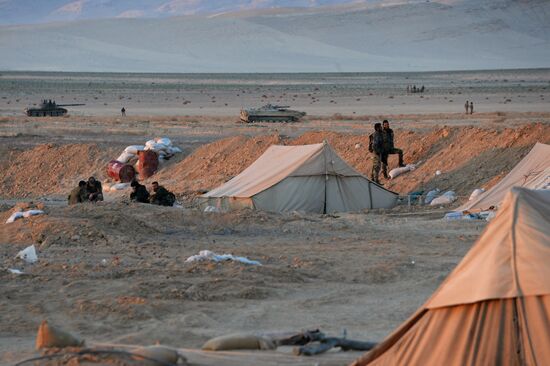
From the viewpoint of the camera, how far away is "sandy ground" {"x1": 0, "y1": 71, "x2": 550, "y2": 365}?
34.8ft

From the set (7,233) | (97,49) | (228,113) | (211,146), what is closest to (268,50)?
(97,49)

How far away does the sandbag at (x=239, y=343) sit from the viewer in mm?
8703

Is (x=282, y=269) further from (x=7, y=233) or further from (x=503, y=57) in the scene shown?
(x=503, y=57)

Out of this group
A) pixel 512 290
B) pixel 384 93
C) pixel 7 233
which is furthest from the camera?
pixel 384 93

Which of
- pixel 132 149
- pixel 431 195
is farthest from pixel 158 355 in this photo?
pixel 132 149

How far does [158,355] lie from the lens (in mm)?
8141

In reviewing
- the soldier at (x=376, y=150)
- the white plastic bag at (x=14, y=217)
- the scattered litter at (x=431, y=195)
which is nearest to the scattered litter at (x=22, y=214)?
the white plastic bag at (x=14, y=217)

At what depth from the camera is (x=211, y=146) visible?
28047 millimetres

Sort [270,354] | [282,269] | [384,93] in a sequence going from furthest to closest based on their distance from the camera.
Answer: [384,93] → [282,269] → [270,354]

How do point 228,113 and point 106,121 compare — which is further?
point 228,113

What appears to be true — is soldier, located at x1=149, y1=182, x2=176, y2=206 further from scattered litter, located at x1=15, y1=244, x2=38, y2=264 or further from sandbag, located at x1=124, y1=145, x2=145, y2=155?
sandbag, located at x1=124, y1=145, x2=145, y2=155

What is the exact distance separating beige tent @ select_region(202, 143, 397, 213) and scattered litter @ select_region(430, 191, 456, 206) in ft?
2.54

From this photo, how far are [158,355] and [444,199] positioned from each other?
13150 millimetres

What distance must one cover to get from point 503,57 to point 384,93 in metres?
72.6
